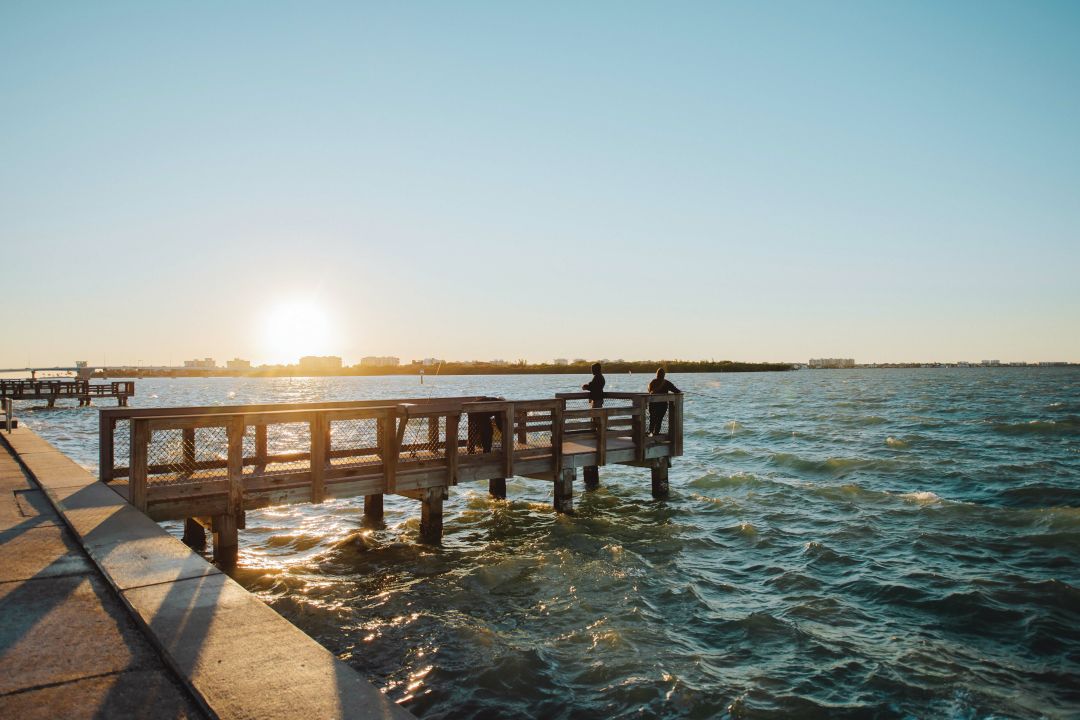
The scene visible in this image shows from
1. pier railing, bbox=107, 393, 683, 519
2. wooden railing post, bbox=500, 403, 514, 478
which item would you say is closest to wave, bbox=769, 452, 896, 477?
pier railing, bbox=107, 393, 683, 519

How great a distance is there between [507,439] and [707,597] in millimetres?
5201

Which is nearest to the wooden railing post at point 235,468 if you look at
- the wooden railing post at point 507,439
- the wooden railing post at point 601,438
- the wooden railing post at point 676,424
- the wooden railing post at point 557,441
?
the wooden railing post at point 507,439

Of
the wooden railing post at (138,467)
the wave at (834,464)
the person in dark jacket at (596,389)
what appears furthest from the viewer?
the wave at (834,464)

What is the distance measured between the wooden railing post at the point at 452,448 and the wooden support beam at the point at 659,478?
6.92 metres

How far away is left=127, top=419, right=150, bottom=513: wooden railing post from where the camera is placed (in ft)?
30.0

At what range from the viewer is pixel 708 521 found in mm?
15375

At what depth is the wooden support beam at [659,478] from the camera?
17984 millimetres

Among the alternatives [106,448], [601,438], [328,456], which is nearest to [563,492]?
[601,438]

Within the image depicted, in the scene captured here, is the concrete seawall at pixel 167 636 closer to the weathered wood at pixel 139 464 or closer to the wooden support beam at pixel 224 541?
the weathered wood at pixel 139 464

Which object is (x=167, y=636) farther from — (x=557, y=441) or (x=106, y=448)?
(x=557, y=441)

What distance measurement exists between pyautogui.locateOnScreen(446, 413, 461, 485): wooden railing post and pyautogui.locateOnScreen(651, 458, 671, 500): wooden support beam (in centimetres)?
692

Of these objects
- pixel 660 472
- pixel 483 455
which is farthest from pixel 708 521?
pixel 483 455

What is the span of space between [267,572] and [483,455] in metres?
4.44

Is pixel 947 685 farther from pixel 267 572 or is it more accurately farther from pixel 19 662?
pixel 267 572
